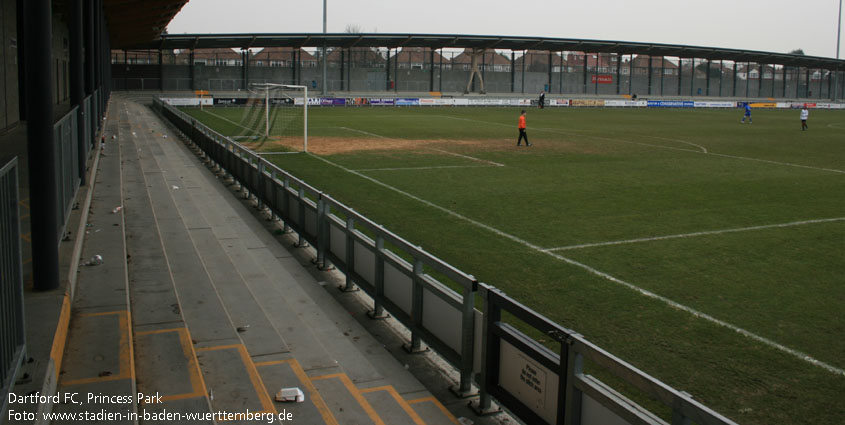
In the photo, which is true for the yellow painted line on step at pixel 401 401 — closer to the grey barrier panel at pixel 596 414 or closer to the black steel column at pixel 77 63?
the grey barrier panel at pixel 596 414

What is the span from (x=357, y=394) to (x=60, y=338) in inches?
99.9

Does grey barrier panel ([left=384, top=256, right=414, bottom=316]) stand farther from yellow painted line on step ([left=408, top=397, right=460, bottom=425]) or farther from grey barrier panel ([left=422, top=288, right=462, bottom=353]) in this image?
yellow painted line on step ([left=408, top=397, right=460, bottom=425])

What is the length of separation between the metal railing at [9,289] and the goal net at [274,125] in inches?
968

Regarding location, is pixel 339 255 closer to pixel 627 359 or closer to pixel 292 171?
pixel 627 359

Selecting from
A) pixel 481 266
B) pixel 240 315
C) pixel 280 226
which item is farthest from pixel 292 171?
pixel 240 315

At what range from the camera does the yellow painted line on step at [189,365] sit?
249 inches

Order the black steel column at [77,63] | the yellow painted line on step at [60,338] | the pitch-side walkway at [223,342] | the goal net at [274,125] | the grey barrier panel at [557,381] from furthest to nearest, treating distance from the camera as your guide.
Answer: the goal net at [274,125] < the black steel column at [77,63] < the pitch-side walkway at [223,342] < the yellow painted line on step at [60,338] < the grey barrier panel at [557,381]

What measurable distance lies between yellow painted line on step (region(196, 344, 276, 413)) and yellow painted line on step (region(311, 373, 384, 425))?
551 millimetres

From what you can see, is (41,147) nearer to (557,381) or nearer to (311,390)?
(311,390)

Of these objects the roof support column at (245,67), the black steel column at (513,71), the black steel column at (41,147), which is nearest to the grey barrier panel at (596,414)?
the black steel column at (41,147)

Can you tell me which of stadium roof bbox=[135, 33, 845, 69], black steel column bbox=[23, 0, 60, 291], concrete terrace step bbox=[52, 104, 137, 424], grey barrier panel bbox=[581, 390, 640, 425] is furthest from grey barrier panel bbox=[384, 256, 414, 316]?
stadium roof bbox=[135, 33, 845, 69]

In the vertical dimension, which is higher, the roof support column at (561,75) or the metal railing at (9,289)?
the roof support column at (561,75)

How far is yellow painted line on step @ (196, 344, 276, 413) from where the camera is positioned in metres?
6.53

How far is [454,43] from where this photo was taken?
8031 cm
